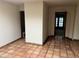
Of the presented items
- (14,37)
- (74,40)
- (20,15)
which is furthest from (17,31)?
(74,40)

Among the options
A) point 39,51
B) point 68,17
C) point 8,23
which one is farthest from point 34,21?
point 68,17

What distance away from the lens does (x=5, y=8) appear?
459 centimetres

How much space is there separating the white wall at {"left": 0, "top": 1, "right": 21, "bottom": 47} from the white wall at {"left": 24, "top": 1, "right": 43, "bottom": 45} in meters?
1.05

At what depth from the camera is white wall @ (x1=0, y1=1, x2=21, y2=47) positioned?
4.39m

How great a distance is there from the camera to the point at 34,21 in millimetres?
4754

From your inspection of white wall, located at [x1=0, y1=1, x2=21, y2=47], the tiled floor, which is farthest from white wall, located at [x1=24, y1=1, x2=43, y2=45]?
white wall, located at [x1=0, y1=1, x2=21, y2=47]

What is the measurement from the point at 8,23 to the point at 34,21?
155cm

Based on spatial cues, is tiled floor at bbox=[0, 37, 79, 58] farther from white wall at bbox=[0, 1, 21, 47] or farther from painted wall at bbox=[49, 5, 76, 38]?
painted wall at bbox=[49, 5, 76, 38]

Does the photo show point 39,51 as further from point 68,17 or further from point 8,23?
point 68,17

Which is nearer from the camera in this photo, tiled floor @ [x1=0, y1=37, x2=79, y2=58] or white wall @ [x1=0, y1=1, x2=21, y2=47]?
tiled floor @ [x1=0, y1=37, x2=79, y2=58]

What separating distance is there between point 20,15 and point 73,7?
3.96 m

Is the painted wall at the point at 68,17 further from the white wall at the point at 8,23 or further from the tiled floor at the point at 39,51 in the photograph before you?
the white wall at the point at 8,23

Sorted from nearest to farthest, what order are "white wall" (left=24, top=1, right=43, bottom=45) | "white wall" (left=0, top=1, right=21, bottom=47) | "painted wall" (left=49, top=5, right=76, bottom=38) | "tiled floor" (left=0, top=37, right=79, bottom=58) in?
"tiled floor" (left=0, top=37, right=79, bottom=58) → "white wall" (left=0, top=1, right=21, bottom=47) → "white wall" (left=24, top=1, right=43, bottom=45) → "painted wall" (left=49, top=5, right=76, bottom=38)

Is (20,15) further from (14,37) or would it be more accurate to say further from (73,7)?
(73,7)
